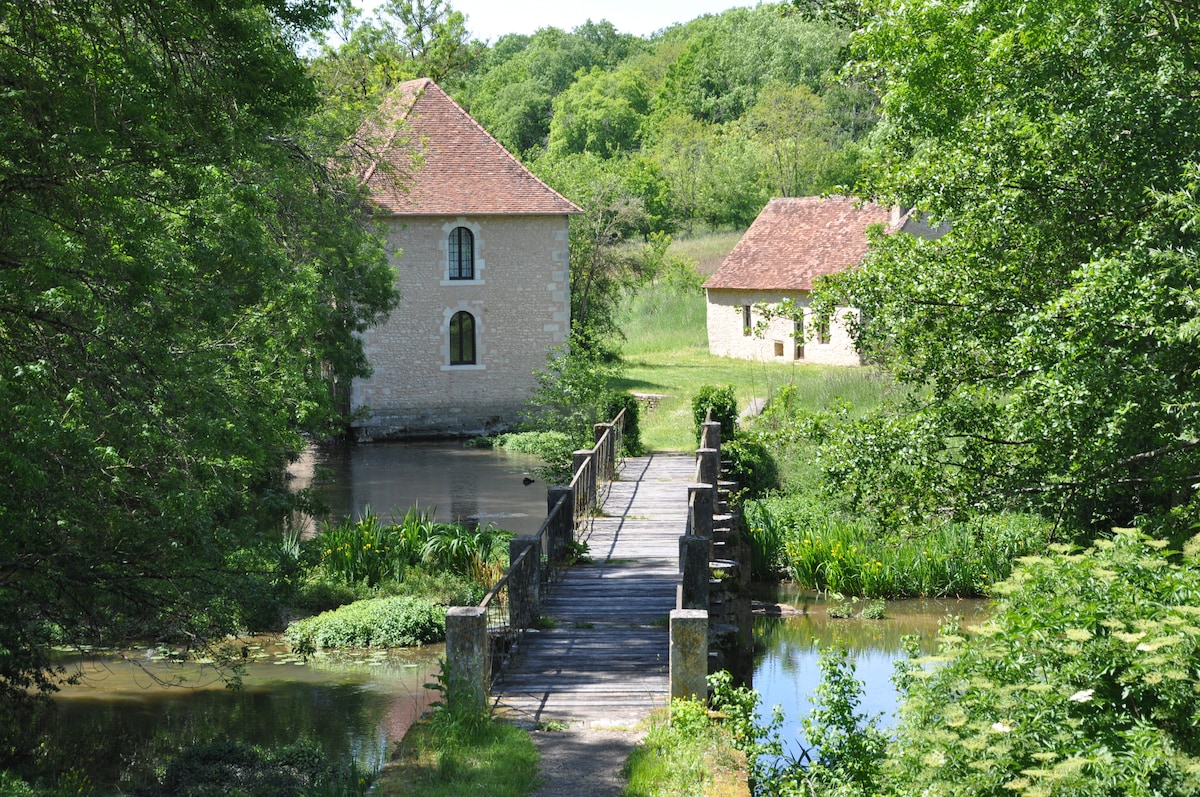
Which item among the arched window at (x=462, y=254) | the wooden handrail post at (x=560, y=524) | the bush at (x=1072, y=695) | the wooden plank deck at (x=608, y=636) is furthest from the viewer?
the arched window at (x=462, y=254)

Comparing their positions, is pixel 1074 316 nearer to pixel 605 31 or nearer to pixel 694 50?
pixel 694 50

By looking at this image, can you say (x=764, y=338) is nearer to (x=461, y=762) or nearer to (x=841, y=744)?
(x=841, y=744)

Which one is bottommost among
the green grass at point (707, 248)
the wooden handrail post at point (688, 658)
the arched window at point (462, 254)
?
the wooden handrail post at point (688, 658)

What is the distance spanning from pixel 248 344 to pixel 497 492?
452 inches

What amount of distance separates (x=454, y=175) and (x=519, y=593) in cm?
2348

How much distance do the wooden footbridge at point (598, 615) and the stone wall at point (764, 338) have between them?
21.3m

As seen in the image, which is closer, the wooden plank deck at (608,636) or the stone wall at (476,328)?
the wooden plank deck at (608,636)

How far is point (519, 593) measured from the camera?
12.2 meters

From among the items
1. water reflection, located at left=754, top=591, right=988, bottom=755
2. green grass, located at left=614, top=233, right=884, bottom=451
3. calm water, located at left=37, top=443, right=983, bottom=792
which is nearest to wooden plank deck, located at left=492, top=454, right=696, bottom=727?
calm water, located at left=37, top=443, right=983, bottom=792

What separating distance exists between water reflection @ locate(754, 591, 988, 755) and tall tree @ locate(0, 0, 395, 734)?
6.59m

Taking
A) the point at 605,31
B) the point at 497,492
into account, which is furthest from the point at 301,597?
the point at 605,31

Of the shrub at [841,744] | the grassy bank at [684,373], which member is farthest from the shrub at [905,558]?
the shrub at [841,744]

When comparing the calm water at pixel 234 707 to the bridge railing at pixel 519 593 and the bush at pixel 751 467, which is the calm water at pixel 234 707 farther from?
the bush at pixel 751 467

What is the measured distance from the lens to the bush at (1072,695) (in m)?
6.95
